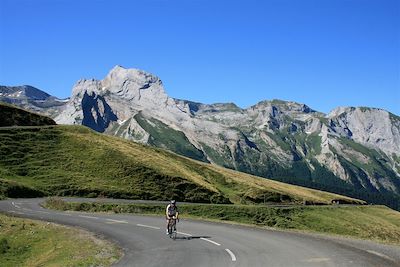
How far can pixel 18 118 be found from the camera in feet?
386

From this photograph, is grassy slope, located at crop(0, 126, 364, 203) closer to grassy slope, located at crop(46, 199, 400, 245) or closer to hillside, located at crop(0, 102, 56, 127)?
hillside, located at crop(0, 102, 56, 127)

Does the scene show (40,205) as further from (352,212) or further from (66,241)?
(352,212)

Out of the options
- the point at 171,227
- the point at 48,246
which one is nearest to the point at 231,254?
the point at 171,227

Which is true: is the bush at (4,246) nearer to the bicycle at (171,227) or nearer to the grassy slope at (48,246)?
the grassy slope at (48,246)

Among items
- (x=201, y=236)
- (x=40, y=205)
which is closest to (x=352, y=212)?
(x=40, y=205)

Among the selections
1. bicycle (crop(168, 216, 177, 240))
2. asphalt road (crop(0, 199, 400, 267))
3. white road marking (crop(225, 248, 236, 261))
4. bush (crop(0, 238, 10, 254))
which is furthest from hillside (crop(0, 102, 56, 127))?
white road marking (crop(225, 248, 236, 261))

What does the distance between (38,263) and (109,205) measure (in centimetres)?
3417

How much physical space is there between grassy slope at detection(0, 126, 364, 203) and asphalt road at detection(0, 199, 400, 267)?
4042cm

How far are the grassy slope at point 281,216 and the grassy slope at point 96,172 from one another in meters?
12.6

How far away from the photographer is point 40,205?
60.9 metres

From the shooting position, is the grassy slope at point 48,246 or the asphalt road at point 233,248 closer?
the asphalt road at point 233,248

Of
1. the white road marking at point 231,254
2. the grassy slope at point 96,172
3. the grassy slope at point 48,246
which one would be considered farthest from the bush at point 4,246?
the grassy slope at point 96,172

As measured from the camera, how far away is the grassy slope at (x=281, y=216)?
2448 inches

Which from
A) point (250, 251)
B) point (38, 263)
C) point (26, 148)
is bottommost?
point (38, 263)
